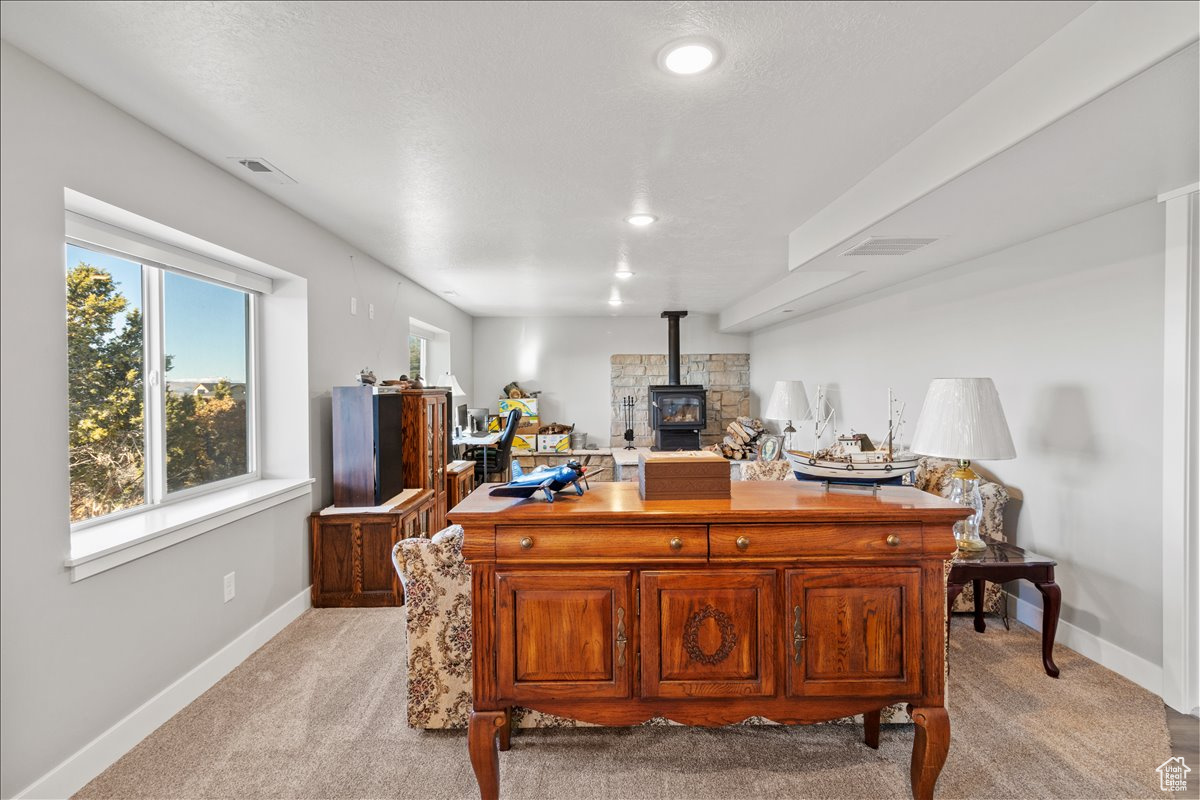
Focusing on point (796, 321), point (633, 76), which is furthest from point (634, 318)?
point (633, 76)

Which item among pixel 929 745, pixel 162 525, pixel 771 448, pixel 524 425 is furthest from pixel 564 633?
pixel 524 425

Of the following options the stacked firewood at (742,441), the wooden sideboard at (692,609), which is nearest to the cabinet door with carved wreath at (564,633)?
the wooden sideboard at (692,609)

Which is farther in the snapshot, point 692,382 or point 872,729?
point 692,382

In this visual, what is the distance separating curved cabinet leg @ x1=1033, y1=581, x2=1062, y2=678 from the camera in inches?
101

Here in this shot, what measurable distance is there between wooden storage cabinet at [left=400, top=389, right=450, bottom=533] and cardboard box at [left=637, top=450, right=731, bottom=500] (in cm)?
283

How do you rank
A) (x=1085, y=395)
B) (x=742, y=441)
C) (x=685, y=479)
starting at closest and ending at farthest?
(x=685, y=479), (x=1085, y=395), (x=742, y=441)

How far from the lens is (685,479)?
1.79 metres

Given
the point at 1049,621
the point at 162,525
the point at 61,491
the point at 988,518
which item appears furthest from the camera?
the point at 988,518

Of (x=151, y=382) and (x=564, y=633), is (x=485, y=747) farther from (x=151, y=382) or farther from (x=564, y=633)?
(x=151, y=382)

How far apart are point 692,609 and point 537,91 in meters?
1.77

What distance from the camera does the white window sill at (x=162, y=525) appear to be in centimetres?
200

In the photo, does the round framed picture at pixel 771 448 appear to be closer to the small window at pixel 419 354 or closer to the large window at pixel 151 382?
the small window at pixel 419 354

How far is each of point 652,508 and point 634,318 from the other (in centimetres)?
693

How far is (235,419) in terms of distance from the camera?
3246mm
